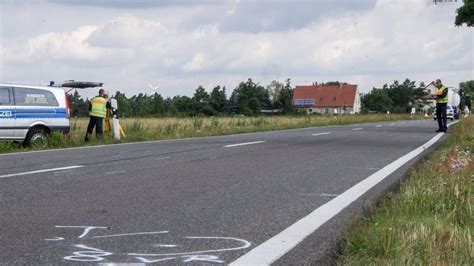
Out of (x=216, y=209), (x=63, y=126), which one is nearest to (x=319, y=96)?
(x=63, y=126)

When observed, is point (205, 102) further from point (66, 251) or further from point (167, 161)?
point (66, 251)

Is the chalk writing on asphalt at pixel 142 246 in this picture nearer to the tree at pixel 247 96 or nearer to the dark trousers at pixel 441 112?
the dark trousers at pixel 441 112

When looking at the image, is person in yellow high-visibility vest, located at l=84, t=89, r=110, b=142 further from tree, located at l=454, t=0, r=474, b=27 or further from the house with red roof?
the house with red roof

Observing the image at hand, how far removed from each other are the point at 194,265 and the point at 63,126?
14.5 meters

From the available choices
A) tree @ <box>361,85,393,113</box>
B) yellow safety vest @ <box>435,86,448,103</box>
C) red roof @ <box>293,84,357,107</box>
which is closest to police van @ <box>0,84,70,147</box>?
yellow safety vest @ <box>435,86,448,103</box>

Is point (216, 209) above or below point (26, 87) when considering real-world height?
below

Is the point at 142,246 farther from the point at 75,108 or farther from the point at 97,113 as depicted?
the point at 75,108

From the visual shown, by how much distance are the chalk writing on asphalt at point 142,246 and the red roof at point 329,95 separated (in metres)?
147

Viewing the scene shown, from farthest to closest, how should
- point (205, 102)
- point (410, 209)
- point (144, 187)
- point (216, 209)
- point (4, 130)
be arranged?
1. point (205, 102)
2. point (4, 130)
3. point (144, 187)
4. point (216, 209)
5. point (410, 209)

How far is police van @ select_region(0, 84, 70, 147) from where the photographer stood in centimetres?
1708

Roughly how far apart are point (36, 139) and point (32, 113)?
0.67m

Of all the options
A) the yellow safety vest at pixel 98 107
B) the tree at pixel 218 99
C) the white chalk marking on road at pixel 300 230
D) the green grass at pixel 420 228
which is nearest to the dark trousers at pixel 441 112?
the yellow safety vest at pixel 98 107

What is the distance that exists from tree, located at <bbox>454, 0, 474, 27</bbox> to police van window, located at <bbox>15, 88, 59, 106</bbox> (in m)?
16.4

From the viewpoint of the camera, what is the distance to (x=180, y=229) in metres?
6.38
